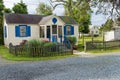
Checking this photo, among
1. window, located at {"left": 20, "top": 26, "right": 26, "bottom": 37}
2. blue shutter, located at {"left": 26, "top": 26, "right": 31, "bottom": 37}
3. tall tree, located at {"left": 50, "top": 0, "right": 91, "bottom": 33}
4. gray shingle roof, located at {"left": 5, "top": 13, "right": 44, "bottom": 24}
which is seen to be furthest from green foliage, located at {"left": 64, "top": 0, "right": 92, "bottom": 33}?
window, located at {"left": 20, "top": 26, "right": 26, "bottom": 37}

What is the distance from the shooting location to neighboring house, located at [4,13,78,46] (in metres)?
25.3

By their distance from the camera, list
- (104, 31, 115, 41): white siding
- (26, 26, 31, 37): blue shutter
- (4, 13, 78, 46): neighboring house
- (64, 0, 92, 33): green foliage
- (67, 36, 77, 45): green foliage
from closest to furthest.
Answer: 1. (64, 0, 92, 33): green foliage
2. (4, 13, 78, 46): neighboring house
3. (26, 26, 31, 37): blue shutter
4. (67, 36, 77, 45): green foliage
5. (104, 31, 115, 41): white siding

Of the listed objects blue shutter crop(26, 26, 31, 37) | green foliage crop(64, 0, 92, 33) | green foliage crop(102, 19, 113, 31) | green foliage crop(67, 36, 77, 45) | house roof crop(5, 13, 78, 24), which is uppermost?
green foliage crop(64, 0, 92, 33)

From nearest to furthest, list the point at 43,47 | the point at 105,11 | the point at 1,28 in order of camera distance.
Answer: the point at 43,47 → the point at 105,11 → the point at 1,28

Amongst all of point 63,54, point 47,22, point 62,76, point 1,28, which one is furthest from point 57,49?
point 1,28

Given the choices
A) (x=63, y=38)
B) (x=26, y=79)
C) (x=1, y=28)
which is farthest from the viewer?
(x=1, y=28)

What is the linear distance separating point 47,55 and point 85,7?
302 inches

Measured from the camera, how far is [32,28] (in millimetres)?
26453

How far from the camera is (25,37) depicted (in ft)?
84.8

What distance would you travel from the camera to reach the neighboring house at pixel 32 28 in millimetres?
25297

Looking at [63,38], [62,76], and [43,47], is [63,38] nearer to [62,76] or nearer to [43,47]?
[43,47]

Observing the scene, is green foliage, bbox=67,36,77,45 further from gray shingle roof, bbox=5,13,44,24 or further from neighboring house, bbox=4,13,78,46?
gray shingle roof, bbox=5,13,44,24

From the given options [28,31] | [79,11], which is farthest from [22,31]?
[79,11]

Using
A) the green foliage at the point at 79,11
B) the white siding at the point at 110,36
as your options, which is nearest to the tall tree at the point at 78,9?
the green foliage at the point at 79,11
